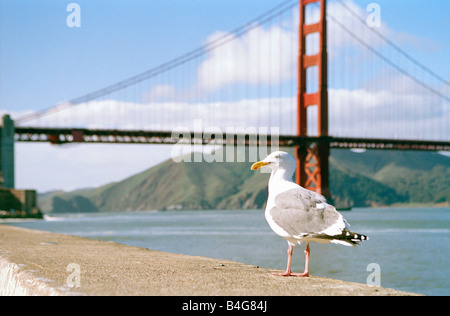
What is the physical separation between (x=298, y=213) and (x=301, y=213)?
24 mm

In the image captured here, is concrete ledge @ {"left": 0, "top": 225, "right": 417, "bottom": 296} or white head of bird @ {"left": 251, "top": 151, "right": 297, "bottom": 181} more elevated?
white head of bird @ {"left": 251, "top": 151, "right": 297, "bottom": 181}

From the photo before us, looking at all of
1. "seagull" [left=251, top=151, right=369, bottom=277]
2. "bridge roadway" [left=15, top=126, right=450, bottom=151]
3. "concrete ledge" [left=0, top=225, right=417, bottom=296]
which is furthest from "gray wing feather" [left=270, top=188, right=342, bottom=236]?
"bridge roadway" [left=15, top=126, right=450, bottom=151]

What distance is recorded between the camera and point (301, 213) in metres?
4.66

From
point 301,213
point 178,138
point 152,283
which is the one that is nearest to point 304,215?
point 301,213

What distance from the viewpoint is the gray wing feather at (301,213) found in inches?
178

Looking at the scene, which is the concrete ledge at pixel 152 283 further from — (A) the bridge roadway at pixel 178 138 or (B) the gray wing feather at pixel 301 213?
(A) the bridge roadway at pixel 178 138

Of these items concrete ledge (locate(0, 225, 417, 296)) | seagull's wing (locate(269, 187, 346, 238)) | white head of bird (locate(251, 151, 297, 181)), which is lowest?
concrete ledge (locate(0, 225, 417, 296))

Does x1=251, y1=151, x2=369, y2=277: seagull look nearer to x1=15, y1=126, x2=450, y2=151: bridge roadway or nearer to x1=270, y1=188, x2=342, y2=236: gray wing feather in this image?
x1=270, y1=188, x2=342, y2=236: gray wing feather

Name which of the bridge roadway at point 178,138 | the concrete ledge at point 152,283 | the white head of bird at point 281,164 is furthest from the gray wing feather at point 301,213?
the bridge roadway at point 178,138

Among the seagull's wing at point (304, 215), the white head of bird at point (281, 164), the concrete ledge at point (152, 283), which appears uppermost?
the white head of bird at point (281, 164)

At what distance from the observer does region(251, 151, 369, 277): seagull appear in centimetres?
442

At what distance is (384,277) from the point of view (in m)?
14.3

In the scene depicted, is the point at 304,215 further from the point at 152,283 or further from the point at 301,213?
the point at 152,283
